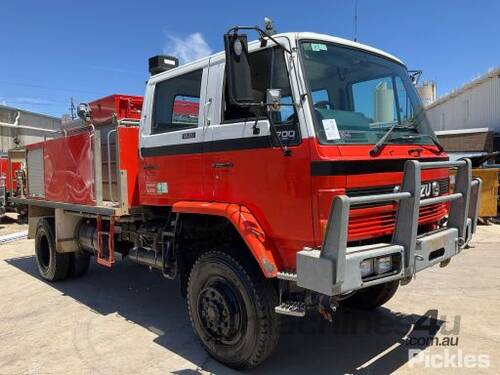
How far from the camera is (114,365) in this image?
4199 mm

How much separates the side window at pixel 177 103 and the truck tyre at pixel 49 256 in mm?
3234

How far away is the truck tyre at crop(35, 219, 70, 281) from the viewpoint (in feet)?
23.3

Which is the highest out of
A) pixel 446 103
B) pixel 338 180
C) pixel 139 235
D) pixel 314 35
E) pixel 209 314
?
pixel 446 103

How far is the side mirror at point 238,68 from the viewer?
11.0ft

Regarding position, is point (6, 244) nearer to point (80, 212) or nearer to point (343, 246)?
point (80, 212)

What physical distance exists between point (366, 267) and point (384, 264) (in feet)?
0.57

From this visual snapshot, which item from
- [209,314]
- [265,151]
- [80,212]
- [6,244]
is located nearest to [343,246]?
[265,151]

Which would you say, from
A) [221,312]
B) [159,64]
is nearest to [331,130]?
[221,312]

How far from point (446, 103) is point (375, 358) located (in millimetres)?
24893

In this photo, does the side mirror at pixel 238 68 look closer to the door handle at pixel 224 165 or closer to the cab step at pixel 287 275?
the door handle at pixel 224 165

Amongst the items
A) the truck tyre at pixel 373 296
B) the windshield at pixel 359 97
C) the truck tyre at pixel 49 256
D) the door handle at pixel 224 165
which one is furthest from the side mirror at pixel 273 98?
the truck tyre at pixel 49 256

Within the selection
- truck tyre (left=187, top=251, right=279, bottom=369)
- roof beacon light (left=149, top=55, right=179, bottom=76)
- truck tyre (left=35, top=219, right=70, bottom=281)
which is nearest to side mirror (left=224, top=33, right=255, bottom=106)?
truck tyre (left=187, top=251, right=279, bottom=369)

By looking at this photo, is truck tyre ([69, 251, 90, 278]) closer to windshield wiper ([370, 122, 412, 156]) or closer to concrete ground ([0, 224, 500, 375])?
concrete ground ([0, 224, 500, 375])

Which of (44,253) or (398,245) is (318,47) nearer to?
(398,245)
